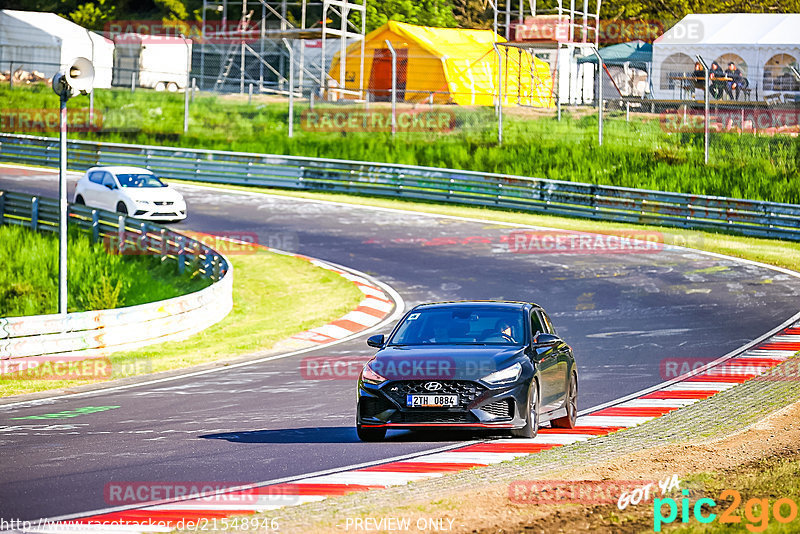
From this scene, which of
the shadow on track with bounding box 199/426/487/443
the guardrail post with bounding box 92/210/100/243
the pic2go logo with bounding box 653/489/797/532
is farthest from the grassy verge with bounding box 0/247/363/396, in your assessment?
the pic2go logo with bounding box 653/489/797/532

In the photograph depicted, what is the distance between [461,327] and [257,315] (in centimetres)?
1083

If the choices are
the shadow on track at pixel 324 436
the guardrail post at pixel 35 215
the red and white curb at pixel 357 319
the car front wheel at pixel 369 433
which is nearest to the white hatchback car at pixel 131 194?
→ the guardrail post at pixel 35 215

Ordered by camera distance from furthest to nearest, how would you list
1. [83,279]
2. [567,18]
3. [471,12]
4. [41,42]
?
[471,12]
[41,42]
[567,18]
[83,279]

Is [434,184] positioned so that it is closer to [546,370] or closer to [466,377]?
[546,370]

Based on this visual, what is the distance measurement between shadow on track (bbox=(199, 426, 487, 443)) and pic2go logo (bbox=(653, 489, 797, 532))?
3460mm

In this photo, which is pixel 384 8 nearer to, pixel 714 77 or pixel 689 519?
pixel 714 77

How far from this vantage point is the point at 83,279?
2436 cm

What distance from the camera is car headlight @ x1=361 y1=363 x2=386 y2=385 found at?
11070 millimetres

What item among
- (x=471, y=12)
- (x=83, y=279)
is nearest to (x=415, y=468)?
(x=83, y=279)

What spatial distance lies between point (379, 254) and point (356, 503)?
63.7 feet

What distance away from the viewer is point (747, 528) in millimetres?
7516

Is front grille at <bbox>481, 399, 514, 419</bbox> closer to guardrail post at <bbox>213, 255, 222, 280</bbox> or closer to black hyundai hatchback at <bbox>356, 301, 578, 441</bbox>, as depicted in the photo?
black hyundai hatchback at <bbox>356, 301, 578, 441</bbox>

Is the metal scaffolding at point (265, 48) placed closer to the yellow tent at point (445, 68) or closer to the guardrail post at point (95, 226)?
the yellow tent at point (445, 68)

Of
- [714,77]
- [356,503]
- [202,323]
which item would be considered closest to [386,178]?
[714,77]
